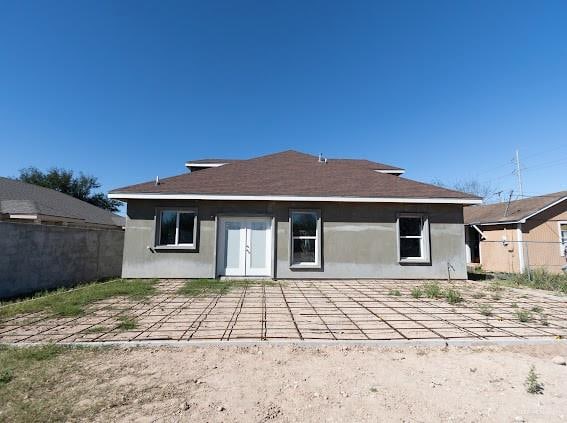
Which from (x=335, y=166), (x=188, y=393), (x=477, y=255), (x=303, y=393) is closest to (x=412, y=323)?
(x=303, y=393)

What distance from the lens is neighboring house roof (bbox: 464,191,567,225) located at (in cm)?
1705

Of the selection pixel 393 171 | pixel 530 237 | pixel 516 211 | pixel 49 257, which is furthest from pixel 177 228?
pixel 516 211

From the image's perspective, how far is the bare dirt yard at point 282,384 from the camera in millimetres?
3164

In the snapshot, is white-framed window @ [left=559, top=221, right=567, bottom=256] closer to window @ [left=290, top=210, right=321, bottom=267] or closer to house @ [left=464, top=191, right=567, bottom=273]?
house @ [left=464, top=191, right=567, bottom=273]

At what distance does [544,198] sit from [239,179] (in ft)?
57.8

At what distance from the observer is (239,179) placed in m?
13.3

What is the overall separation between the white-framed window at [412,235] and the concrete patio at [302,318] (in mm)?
2980

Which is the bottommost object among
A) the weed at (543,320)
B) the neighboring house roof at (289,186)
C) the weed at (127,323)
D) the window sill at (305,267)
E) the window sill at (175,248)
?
the weed at (127,323)

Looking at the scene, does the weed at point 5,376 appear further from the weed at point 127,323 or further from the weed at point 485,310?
the weed at point 485,310

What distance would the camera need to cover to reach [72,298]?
340 inches

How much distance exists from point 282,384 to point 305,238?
8660 mm

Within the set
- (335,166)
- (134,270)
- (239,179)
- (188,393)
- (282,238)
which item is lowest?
(188,393)

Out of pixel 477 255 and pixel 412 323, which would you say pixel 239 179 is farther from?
pixel 477 255

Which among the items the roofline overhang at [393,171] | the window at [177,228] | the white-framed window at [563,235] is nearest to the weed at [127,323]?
the window at [177,228]
